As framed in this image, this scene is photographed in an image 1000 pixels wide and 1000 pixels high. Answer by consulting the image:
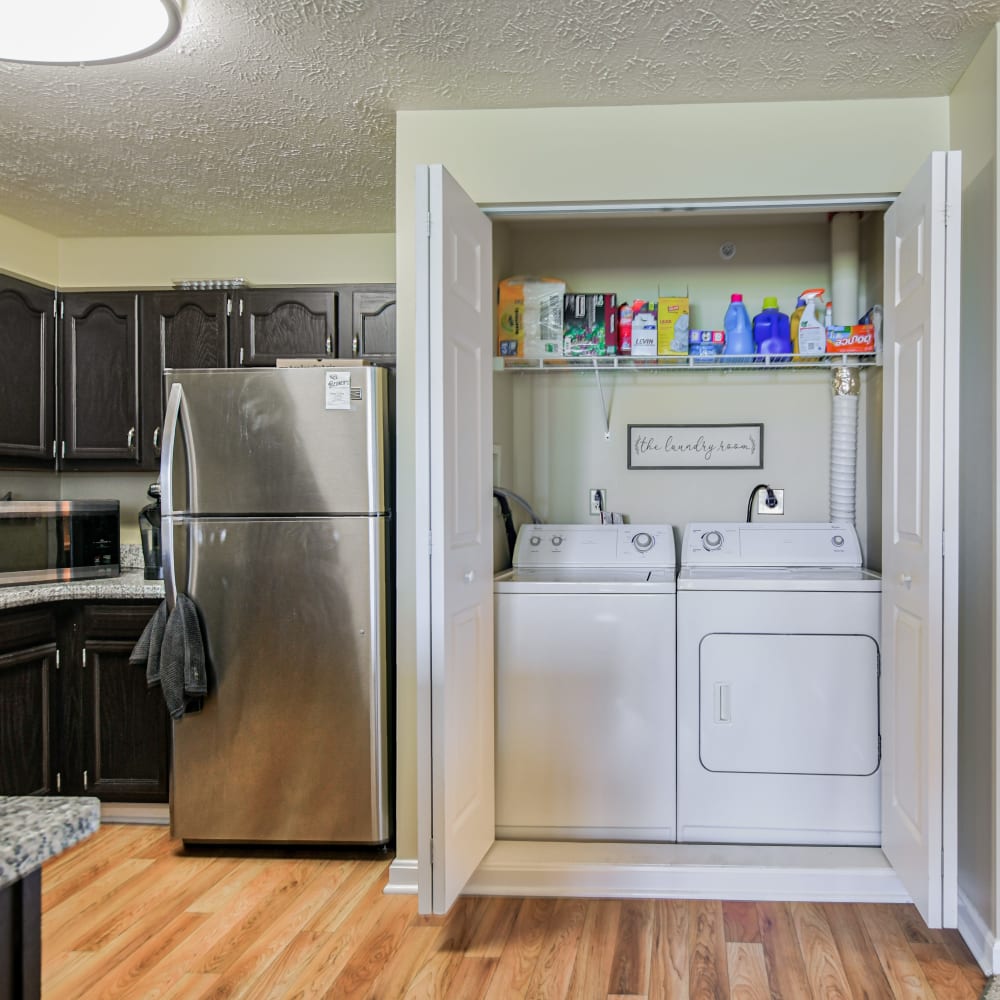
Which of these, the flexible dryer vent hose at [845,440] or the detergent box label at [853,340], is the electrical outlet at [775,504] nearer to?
the flexible dryer vent hose at [845,440]

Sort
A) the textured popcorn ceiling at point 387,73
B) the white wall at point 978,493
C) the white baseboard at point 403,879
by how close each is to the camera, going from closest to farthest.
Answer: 1. the textured popcorn ceiling at point 387,73
2. the white wall at point 978,493
3. the white baseboard at point 403,879

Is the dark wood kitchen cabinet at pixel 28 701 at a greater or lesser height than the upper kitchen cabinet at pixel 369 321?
lesser

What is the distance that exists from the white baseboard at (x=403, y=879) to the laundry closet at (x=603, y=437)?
175 millimetres

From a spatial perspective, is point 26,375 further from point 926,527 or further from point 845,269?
point 926,527

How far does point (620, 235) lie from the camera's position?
354 cm

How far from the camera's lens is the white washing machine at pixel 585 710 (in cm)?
284

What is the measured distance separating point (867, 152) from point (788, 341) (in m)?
0.71

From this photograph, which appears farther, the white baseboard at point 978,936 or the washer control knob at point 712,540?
the washer control knob at point 712,540

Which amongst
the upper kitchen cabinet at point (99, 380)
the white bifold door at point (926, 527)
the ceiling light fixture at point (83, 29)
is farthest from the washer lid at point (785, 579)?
the upper kitchen cabinet at point (99, 380)

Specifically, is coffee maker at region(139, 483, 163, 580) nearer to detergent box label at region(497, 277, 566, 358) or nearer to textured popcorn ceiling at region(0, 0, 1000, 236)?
textured popcorn ceiling at region(0, 0, 1000, 236)

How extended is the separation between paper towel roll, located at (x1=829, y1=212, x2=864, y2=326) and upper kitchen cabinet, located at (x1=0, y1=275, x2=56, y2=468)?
10.1ft

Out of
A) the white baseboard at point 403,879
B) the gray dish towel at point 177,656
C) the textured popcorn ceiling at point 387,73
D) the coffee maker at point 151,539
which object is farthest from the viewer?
the coffee maker at point 151,539

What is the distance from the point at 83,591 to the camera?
3309 millimetres

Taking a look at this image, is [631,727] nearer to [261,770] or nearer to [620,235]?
[261,770]
